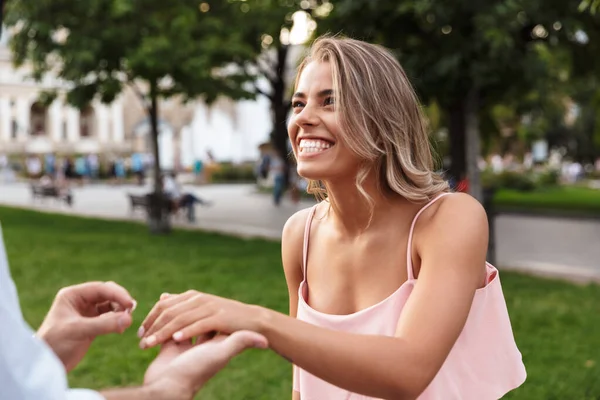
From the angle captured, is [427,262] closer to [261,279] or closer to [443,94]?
[261,279]

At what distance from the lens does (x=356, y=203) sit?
2238mm

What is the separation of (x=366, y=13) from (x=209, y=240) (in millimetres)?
5143

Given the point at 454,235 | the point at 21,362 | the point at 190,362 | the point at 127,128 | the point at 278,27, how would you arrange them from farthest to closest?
the point at 127,128 → the point at 278,27 → the point at 454,235 → the point at 190,362 → the point at 21,362

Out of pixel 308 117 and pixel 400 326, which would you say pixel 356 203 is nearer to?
pixel 308 117

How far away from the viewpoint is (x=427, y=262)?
2000 mm

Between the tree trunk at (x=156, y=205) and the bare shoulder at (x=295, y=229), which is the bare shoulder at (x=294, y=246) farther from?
the tree trunk at (x=156, y=205)

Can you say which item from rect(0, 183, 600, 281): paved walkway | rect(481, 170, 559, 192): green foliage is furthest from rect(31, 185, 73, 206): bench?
rect(481, 170, 559, 192): green foliage

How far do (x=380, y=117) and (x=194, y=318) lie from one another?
2.41ft

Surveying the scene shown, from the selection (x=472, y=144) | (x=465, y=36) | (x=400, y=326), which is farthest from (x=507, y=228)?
(x=400, y=326)

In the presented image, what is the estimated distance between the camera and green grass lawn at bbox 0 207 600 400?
5938 mm

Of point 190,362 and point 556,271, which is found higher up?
point 190,362

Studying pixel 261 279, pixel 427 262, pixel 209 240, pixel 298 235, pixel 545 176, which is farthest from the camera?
pixel 545 176

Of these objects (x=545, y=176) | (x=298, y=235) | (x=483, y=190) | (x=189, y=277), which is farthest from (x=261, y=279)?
(x=545, y=176)

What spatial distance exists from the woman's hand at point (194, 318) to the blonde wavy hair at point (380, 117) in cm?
57
